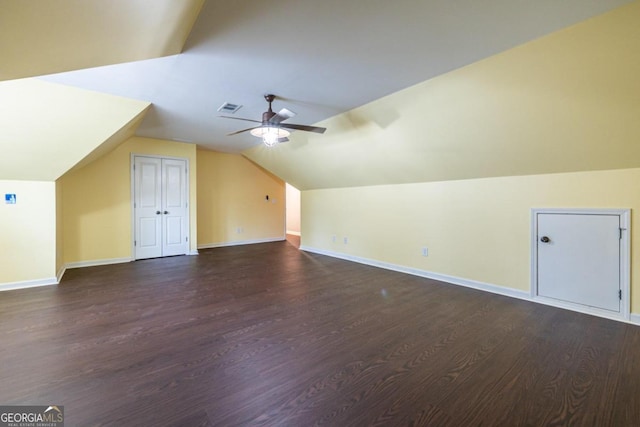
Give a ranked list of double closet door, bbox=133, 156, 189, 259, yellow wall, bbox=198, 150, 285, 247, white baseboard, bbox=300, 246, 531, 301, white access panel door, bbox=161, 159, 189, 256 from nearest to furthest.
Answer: white baseboard, bbox=300, 246, 531, 301, double closet door, bbox=133, 156, 189, 259, white access panel door, bbox=161, 159, 189, 256, yellow wall, bbox=198, 150, 285, 247

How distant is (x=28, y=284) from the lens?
373cm

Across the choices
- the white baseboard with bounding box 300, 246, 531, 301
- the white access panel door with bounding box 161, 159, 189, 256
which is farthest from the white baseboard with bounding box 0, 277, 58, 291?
the white baseboard with bounding box 300, 246, 531, 301

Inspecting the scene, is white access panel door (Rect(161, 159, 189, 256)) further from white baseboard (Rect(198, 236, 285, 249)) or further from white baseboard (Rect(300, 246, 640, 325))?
white baseboard (Rect(300, 246, 640, 325))

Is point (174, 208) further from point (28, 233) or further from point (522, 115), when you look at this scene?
point (522, 115)

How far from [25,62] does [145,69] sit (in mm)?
1151

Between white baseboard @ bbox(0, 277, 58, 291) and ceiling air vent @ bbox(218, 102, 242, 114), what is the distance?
3437mm

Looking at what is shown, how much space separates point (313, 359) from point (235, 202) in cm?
610

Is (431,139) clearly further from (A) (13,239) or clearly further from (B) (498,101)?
(A) (13,239)

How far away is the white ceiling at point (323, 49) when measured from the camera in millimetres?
1759

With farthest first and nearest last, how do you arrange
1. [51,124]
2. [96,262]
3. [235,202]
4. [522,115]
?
[235,202], [96,262], [51,124], [522,115]

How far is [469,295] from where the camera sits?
11.3 ft

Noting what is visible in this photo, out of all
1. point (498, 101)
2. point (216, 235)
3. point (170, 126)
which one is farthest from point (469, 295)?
point (216, 235)

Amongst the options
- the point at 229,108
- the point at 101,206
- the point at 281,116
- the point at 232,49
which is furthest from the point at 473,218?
the point at 101,206

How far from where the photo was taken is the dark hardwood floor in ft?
5.06
